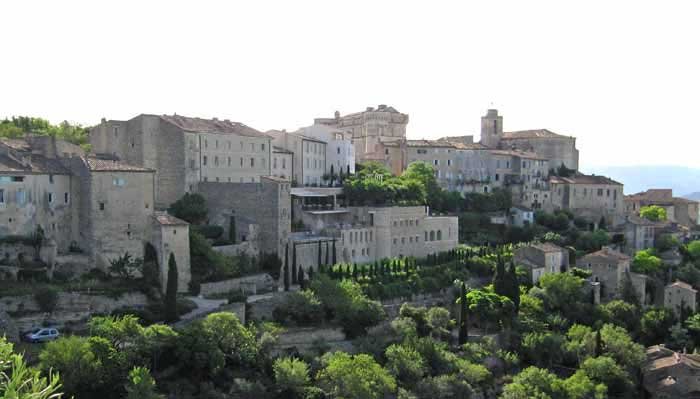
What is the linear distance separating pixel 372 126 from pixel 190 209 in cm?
3692

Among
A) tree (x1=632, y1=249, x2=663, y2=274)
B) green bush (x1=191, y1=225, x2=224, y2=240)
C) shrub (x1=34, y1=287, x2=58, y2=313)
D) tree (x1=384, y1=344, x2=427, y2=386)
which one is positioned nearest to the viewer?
shrub (x1=34, y1=287, x2=58, y2=313)

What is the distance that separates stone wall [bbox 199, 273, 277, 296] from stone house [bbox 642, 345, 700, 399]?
23.4m

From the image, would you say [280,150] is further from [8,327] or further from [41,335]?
[8,327]

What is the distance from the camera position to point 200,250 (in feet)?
127

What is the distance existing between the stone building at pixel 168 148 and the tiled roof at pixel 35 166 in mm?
4474

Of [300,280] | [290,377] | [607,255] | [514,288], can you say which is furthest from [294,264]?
[607,255]

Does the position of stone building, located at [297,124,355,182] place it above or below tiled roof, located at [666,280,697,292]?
above

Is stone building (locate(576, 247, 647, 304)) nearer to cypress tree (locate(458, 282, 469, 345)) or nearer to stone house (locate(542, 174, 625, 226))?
cypress tree (locate(458, 282, 469, 345))

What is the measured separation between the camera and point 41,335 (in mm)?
31203

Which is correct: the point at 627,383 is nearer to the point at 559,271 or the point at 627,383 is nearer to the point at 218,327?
the point at 559,271

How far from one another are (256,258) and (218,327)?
34.4 ft

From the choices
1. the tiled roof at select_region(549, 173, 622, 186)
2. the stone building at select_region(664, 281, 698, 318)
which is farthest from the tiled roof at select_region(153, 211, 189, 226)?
the tiled roof at select_region(549, 173, 622, 186)

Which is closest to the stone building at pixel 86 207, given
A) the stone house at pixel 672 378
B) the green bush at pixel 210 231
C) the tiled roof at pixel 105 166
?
the tiled roof at pixel 105 166

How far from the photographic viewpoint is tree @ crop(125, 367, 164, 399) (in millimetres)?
27781
